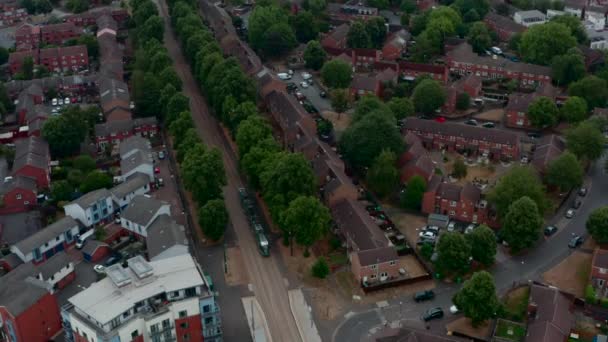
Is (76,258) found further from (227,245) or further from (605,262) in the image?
(605,262)

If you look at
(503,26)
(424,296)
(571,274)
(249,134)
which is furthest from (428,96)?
(424,296)

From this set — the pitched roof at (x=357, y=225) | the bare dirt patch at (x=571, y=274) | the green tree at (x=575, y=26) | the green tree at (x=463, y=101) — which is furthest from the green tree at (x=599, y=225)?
the green tree at (x=575, y=26)

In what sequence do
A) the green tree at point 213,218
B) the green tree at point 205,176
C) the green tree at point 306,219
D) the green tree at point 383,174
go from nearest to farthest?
the green tree at point 306,219 → the green tree at point 213,218 → the green tree at point 205,176 → the green tree at point 383,174

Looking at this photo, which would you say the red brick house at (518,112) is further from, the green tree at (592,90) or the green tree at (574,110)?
the green tree at (592,90)

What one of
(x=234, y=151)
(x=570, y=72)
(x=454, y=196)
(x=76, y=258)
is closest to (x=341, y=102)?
(x=234, y=151)

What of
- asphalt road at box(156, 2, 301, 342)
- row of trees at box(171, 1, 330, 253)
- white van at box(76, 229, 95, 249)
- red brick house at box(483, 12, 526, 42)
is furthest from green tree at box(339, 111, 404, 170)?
red brick house at box(483, 12, 526, 42)

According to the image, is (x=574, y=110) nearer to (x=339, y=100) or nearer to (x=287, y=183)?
(x=339, y=100)
